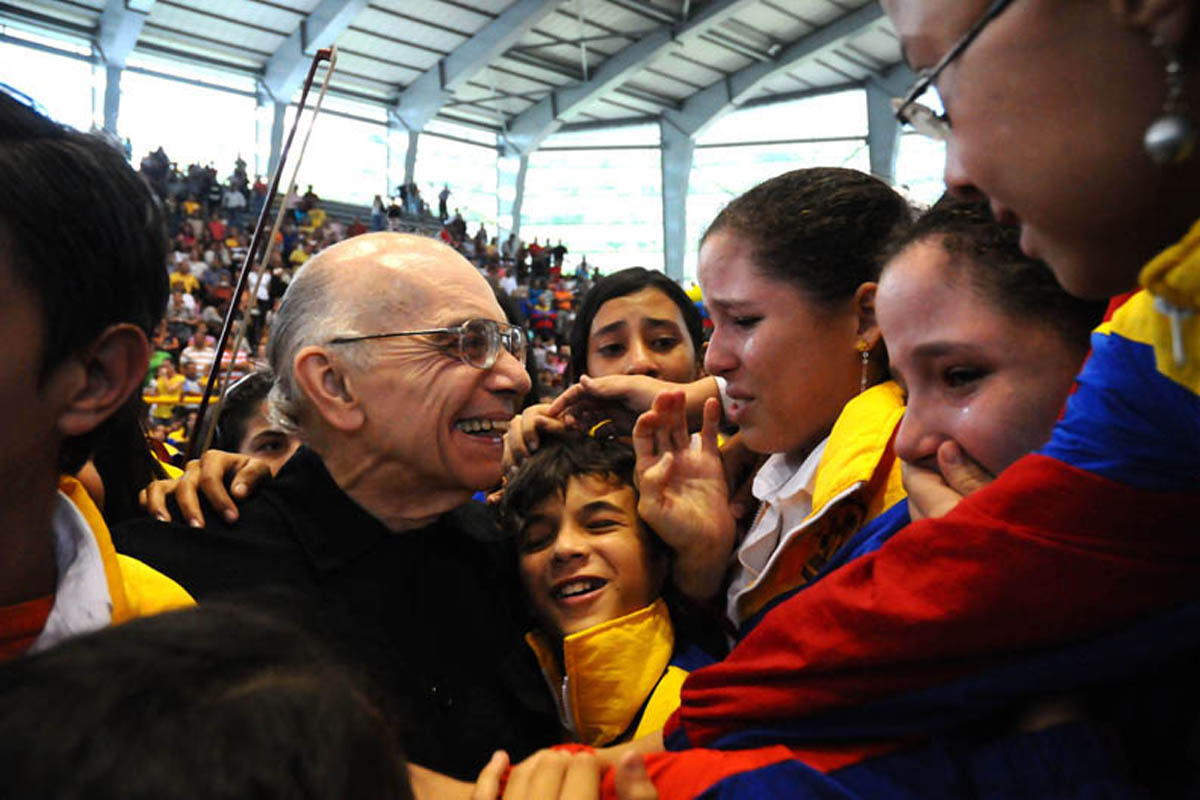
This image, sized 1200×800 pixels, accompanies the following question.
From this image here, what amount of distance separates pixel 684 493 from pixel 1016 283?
728 millimetres

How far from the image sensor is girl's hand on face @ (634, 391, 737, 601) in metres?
1.60

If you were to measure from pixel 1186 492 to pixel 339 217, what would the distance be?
56.8 ft

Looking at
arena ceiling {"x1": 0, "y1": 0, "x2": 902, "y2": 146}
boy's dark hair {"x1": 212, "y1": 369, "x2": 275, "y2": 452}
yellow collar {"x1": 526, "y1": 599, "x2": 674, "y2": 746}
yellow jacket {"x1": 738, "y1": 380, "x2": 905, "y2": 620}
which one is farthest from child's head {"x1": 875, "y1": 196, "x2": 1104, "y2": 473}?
arena ceiling {"x1": 0, "y1": 0, "x2": 902, "y2": 146}

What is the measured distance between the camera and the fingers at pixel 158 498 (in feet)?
5.23

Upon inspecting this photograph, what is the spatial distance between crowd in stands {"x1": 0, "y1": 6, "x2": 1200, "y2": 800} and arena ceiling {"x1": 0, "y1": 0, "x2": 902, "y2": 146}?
46.6 feet

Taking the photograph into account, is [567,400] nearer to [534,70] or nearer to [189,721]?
[189,721]

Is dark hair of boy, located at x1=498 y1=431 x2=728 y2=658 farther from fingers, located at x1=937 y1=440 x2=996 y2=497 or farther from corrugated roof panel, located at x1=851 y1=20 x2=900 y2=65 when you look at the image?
corrugated roof panel, located at x1=851 y1=20 x2=900 y2=65

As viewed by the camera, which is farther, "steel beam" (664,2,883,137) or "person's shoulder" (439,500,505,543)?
"steel beam" (664,2,883,137)

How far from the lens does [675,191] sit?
1908 centimetres

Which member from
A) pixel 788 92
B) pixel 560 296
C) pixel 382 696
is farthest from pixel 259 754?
pixel 788 92

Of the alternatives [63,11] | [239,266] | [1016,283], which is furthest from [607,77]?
[1016,283]

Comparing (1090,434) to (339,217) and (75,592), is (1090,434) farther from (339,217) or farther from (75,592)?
(339,217)

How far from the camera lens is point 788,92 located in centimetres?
1892

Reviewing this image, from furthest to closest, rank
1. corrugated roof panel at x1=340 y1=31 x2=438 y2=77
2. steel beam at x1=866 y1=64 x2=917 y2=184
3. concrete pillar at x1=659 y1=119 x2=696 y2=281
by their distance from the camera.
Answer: concrete pillar at x1=659 y1=119 x2=696 y2=281, steel beam at x1=866 y1=64 x2=917 y2=184, corrugated roof panel at x1=340 y1=31 x2=438 y2=77
